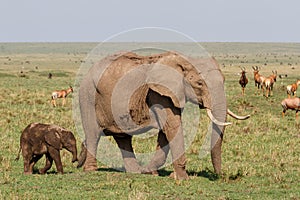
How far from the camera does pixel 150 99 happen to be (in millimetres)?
10938

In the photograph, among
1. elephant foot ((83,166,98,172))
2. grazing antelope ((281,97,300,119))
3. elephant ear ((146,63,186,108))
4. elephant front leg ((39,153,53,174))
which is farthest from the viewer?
grazing antelope ((281,97,300,119))

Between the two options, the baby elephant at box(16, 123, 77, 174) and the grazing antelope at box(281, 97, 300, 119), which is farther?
the grazing antelope at box(281, 97, 300, 119)

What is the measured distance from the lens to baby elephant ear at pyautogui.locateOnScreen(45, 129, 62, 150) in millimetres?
10828

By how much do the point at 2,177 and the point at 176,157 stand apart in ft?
11.3

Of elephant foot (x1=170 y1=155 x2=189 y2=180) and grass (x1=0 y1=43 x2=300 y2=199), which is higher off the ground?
elephant foot (x1=170 y1=155 x2=189 y2=180)

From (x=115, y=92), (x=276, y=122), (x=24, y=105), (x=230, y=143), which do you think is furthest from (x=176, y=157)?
(x=24, y=105)

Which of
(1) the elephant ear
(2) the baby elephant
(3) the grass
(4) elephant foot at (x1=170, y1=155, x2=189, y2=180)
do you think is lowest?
(3) the grass

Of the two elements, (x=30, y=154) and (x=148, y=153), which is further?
(x=148, y=153)

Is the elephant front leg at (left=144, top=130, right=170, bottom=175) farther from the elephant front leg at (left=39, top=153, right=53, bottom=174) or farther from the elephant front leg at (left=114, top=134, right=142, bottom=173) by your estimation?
the elephant front leg at (left=39, top=153, right=53, bottom=174)

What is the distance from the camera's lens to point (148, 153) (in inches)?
587

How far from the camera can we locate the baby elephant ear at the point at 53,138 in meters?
10.8

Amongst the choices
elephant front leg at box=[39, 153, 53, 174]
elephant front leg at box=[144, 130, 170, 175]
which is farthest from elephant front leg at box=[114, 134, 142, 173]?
elephant front leg at box=[39, 153, 53, 174]

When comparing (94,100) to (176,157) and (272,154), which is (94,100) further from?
(272,154)

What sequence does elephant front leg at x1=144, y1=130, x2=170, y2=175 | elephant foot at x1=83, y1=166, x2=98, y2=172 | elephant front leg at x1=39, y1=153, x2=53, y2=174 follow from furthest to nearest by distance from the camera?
elephant foot at x1=83, y1=166, x2=98, y2=172, elephant front leg at x1=144, y1=130, x2=170, y2=175, elephant front leg at x1=39, y1=153, x2=53, y2=174
